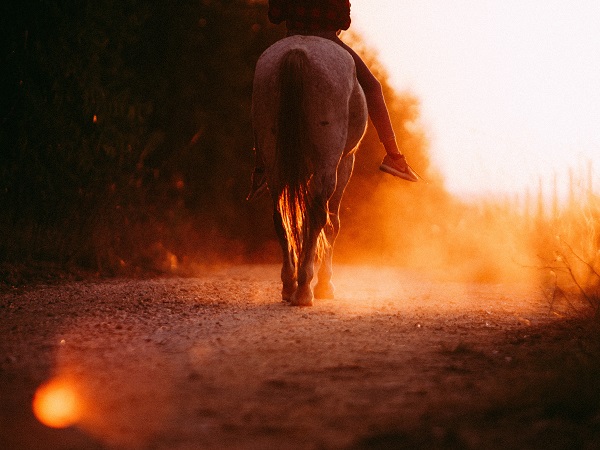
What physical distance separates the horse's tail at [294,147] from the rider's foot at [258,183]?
2.46 feet

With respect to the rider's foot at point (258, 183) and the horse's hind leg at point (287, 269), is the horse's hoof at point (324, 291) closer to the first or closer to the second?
the horse's hind leg at point (287, 269)

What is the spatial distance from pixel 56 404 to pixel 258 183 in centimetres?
399

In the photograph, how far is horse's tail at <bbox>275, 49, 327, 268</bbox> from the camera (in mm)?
5457

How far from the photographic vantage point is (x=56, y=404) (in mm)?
2766

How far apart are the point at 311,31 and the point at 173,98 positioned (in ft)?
19.6

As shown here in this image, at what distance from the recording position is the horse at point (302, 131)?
5.48m

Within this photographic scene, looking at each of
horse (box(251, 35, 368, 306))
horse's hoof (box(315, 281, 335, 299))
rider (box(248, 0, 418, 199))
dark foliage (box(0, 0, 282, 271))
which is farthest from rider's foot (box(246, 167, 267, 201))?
dark foliage (box(0, 0, 282, 271))

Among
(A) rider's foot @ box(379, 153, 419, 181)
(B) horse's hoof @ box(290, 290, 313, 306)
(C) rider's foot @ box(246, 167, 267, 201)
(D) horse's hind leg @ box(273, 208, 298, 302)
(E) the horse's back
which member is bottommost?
(B) horse's hoof @ box(290, 290, 313, 306)

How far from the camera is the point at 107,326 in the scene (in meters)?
4.51

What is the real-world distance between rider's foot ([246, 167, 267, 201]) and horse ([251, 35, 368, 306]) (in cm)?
47

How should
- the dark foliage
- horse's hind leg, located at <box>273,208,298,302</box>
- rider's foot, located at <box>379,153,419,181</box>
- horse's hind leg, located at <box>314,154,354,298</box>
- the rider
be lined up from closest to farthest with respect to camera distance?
1. horse's hind leg, located at <box>273,208,298,302</box>
2. the rider
3. horse's hind leg, located at <box>314,154,354,298</box>
4. rider's foot, located at <box>379,153,419,181</box>
5. the dark foliage

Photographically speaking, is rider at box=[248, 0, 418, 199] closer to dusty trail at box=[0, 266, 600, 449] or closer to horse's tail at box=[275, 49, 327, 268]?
horse's tail at box=[275, 49, 327, 268]

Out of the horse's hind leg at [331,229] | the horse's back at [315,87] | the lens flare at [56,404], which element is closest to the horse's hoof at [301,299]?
the horse's hind leg at [331,229]

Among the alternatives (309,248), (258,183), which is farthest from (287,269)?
(258,183)
